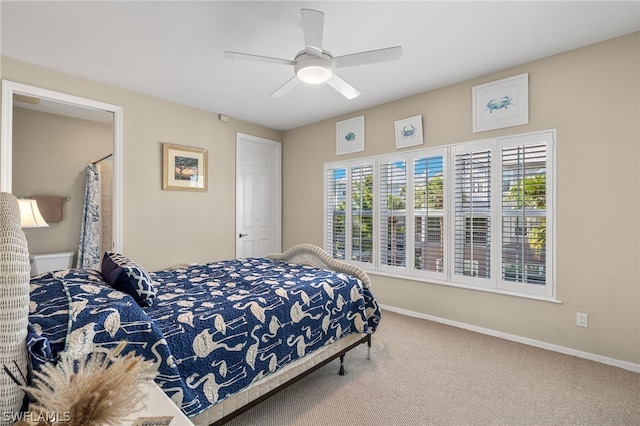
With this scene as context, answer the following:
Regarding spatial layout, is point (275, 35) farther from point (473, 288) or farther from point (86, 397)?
point (473, 288)

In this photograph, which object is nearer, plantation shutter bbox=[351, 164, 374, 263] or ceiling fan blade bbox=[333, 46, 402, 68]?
ceiling fan blade bbox=[333, 46, 402, 68]

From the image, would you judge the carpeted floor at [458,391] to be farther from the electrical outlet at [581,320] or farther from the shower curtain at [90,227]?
the shower curtain at [90,227]

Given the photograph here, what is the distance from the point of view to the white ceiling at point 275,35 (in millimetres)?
2145

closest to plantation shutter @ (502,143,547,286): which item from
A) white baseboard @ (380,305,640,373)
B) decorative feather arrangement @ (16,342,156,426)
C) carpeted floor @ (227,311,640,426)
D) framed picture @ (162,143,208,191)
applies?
white baseboard @ (380,305,640,373)

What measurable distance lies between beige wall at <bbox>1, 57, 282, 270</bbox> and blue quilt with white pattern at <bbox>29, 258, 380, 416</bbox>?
4.36ft

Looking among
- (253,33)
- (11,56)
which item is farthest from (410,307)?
(11,56)

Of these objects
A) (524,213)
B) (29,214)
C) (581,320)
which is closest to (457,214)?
(524,213)

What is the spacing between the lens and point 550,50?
2.75 metres

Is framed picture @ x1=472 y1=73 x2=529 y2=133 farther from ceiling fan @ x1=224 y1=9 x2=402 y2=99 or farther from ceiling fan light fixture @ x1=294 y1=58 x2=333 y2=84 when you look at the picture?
ceiling fan light fixture @ x1=294 y1=58 x2=333 y2=84

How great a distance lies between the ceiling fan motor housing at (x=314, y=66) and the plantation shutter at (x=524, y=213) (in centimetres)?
202

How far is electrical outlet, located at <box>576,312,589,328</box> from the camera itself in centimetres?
268

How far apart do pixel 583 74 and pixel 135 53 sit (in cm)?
386

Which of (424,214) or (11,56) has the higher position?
(11,56)

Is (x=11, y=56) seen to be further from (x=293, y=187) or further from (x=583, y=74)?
(x=583, y=74)
